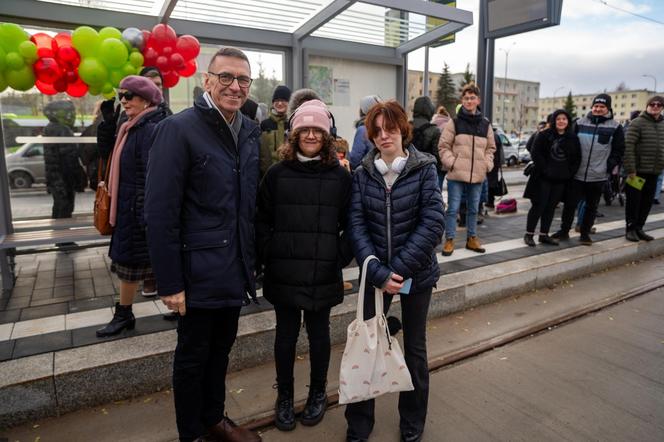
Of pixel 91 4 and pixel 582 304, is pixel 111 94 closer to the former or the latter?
pixel 91 4

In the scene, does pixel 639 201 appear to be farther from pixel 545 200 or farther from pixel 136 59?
pixel 136 59

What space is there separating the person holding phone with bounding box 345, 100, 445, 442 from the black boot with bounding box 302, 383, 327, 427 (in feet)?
0.78

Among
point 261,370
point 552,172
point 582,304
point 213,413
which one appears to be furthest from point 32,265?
point 552,172

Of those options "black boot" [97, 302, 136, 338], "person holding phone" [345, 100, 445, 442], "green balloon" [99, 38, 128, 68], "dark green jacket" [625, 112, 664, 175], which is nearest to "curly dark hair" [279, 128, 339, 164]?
"person holding phone" [345, 100, 445, 442]

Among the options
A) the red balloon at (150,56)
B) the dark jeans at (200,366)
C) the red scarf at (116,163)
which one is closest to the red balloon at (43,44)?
the red balloon at (150,56)

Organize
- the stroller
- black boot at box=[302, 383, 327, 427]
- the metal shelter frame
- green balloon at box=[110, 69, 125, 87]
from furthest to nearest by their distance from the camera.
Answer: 1. the stroller
2. the metal shelter frame
3. green balloon at box=[110, 69, 125, 87]
4. black boot at box=[302, 383, 327, 427]

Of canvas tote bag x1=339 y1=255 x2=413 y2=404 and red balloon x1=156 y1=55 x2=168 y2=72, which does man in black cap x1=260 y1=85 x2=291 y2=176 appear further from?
canvas tote bag x1=339 y1=255 x2=413 y2=404

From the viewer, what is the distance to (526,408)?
9.86 feet

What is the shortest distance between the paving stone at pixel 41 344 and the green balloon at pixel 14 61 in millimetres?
2564

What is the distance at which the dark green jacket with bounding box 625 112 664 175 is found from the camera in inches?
253

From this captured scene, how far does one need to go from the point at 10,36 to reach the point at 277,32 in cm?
314

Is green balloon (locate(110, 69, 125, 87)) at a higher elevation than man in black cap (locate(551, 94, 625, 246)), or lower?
higher

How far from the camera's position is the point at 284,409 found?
9.15 ft

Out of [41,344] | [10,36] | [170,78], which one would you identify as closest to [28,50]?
[10,36]
